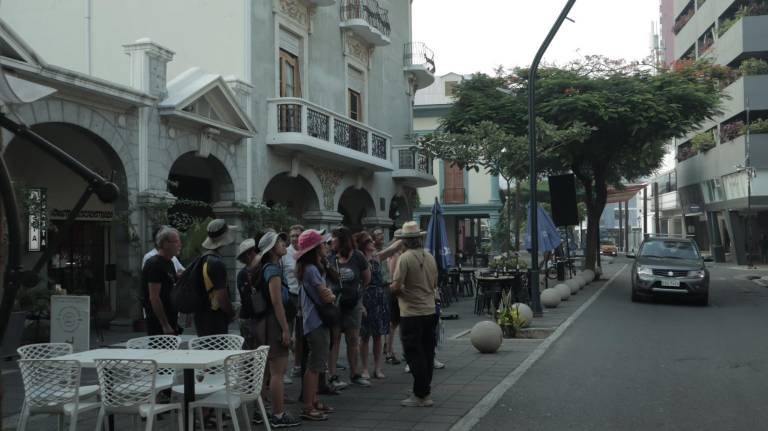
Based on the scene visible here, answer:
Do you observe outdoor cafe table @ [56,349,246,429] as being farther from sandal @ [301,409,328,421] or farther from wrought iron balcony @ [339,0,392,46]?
wrought iron balcony @ [339,0,392,46]

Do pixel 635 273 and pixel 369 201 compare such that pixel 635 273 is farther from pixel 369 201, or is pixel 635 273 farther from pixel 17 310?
pixel 17 310

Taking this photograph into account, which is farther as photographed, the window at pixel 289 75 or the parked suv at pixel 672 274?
the window at pixel 289 75

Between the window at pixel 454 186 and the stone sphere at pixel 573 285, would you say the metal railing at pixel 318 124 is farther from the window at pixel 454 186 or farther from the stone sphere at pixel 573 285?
the window at pixel 454 186

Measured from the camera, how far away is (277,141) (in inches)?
706

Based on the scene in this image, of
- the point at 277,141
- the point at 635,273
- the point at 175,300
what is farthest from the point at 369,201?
the point at 175,300

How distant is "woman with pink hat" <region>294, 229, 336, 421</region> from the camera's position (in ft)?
23.3

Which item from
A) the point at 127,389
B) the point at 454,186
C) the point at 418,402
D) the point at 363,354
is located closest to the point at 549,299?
the point at 363,354

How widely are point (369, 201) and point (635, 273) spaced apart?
9004mm

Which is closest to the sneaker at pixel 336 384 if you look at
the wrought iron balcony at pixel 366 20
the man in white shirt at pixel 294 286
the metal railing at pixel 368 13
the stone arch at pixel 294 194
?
the man in white shirt at pixel 294 286

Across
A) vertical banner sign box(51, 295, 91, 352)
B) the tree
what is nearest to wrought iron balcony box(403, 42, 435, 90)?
the tree

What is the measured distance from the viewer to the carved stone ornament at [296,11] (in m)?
18.5

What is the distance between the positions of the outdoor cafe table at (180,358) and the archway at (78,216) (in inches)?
264

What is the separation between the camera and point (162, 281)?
283 inches

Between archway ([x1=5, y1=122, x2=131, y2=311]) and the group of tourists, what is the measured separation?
5610 millimetres
